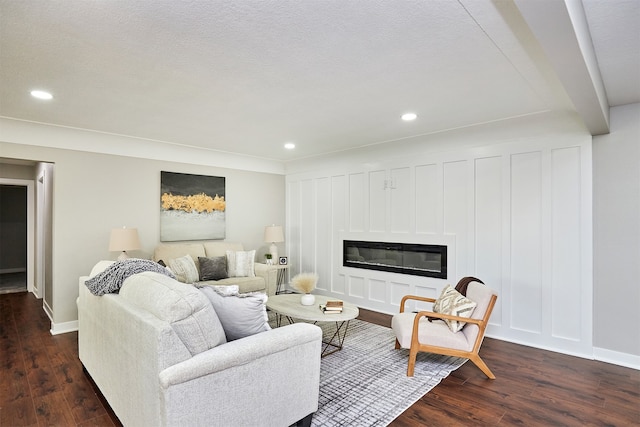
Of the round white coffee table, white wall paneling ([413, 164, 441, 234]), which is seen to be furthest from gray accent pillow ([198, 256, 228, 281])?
white wall paneling ([413, 164, 441, 234])

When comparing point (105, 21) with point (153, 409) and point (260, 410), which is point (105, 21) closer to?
point (153, 409)

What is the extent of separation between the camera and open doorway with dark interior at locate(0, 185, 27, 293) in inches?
326

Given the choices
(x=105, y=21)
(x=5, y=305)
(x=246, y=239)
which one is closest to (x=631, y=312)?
(x=105, y=21)

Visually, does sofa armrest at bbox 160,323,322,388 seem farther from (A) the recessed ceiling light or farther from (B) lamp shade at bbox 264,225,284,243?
(B) lamp shade at bbox 264,225,284,243

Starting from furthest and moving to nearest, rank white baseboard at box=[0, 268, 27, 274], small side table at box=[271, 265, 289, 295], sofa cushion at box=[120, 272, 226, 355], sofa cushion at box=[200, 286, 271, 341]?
white baseboard at box=[0, 268, 27, 274] → small side table at box=[271, 265, 289, 295] → sofa cushion at box=[200, 286, 271, 341] → sofa cushion at box=[120, 272, 226, 355]

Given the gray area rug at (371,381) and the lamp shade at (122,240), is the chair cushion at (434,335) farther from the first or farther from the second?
the lamp shade at (122,240)

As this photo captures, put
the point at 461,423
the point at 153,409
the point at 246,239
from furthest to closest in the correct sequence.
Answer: the point at 246,239 < the point at 461,423 < the point at 153,409

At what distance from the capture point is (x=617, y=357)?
3240 mm

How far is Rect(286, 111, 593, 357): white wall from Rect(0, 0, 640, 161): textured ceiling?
478 mm

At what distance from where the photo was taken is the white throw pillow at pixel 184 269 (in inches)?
180

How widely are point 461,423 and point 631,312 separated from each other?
2217mm

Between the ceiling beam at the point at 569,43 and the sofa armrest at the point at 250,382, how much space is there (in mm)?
2034

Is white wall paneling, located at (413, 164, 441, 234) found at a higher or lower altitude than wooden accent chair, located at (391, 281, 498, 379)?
higher

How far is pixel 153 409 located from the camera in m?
1.69
